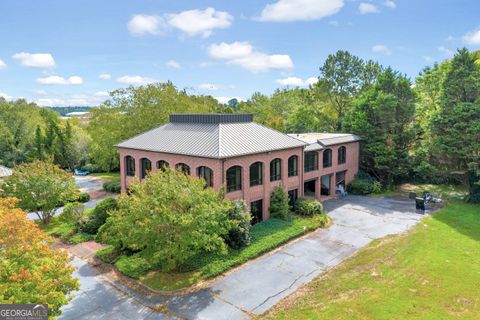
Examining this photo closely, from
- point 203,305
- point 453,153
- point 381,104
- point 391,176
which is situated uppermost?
point 381,104

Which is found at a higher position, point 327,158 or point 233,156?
point 233,156

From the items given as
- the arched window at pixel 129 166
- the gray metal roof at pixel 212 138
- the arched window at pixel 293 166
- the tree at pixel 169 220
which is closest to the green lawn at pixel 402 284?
the tree at pixel 169 220

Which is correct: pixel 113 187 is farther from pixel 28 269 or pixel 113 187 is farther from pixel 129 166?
pixel 28 269

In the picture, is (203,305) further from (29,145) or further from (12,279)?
(29,145)

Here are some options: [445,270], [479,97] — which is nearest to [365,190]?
[479,97]

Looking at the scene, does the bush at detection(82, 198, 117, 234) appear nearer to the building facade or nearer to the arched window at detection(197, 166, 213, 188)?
the building facade

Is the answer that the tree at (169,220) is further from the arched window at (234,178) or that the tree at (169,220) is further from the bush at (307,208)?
the bush at (307,208)

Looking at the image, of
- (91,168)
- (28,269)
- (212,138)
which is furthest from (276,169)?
(91,168)
